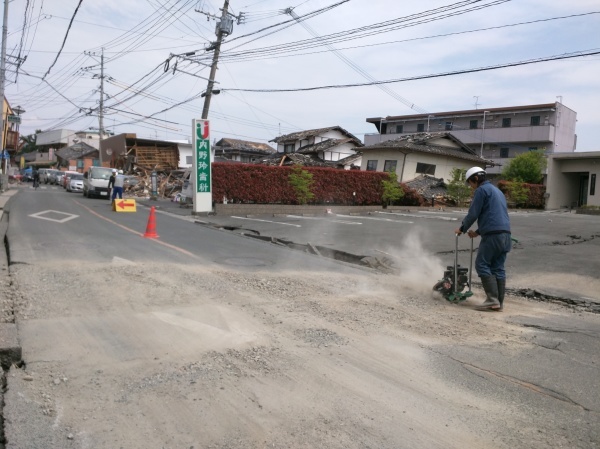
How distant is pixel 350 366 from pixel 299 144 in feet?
148

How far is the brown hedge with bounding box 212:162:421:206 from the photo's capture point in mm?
23844

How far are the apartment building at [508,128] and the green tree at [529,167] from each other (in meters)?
3.90

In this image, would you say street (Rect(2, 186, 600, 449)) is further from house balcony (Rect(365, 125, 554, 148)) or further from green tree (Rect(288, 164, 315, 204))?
house balcony (Rect(365, 125, 554, 148))

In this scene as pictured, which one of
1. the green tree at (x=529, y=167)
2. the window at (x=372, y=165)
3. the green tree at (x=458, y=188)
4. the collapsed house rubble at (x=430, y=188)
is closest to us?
the green tree at (x=458, y=188)

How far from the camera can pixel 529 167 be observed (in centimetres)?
3941

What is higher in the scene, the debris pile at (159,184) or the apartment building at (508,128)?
the apartment building at (508,128)

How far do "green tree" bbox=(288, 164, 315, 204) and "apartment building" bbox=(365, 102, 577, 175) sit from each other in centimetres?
2541

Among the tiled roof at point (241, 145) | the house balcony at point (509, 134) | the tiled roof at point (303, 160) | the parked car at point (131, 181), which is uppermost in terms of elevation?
the house balcony at point (509, 134)

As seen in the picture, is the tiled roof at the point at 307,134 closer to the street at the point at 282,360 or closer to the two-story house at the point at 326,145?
the two-story house at the point at 326,145

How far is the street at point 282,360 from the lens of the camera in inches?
123

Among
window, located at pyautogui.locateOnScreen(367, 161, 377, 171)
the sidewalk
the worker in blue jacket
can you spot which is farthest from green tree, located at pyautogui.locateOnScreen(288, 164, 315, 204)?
the sidewalk

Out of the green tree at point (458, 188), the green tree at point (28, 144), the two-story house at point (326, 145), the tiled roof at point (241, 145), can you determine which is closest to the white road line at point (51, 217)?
the green tree at point (458, 188)

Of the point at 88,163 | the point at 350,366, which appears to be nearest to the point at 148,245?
the point at 350,366

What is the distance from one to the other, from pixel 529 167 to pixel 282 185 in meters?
24.2
